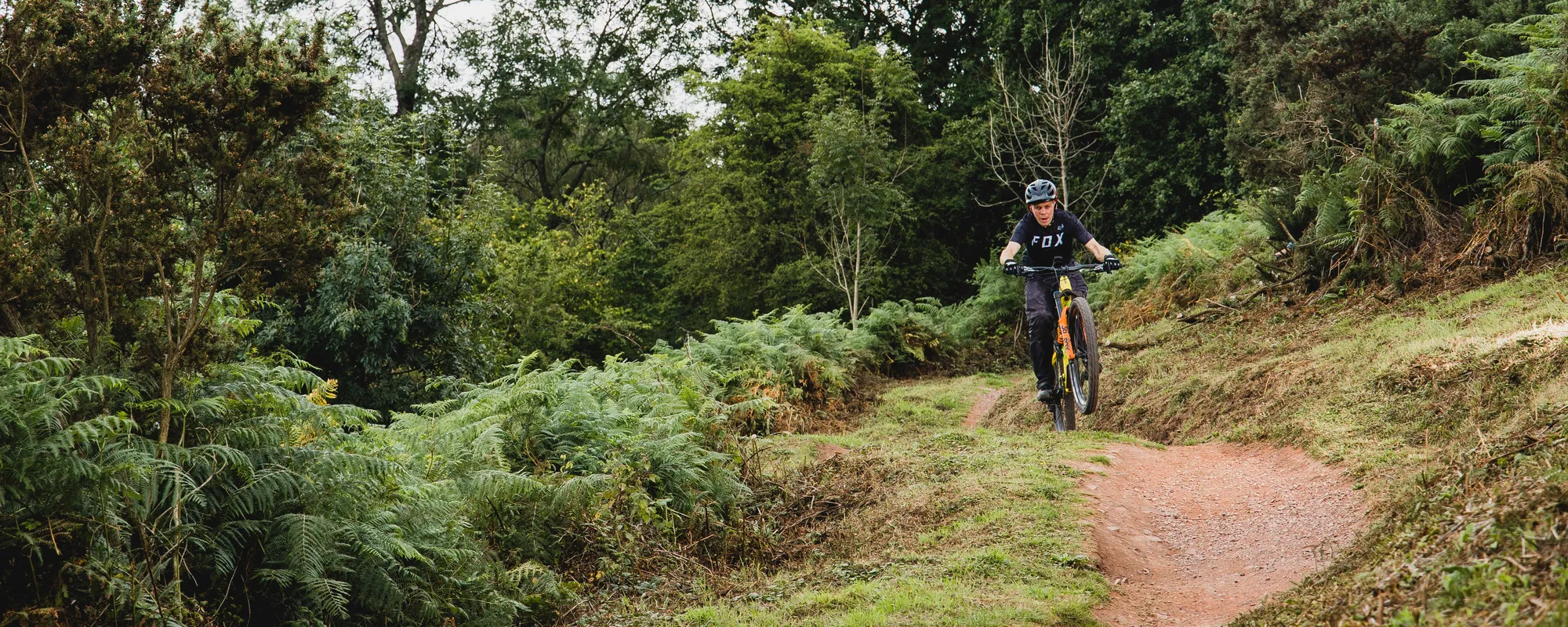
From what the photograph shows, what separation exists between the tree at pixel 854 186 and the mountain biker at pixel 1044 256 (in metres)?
10.9

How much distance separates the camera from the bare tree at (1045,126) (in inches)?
928

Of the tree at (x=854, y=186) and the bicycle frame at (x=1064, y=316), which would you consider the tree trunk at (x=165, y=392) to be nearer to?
the bicycle frame at (x=1064, y=316)

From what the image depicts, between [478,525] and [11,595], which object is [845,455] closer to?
[478,525]

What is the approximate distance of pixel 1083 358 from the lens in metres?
8.64

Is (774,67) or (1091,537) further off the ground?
(774,67)

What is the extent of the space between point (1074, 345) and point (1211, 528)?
286 cm

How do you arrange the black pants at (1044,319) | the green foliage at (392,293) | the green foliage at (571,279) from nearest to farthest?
the black pants at (1044,319) < the green foliage at (392,293) < the green foliage at (571,279)

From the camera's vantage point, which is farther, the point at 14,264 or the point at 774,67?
the point at 774,67

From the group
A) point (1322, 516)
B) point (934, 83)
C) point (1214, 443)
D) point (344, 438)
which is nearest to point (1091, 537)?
point (1322, 516)

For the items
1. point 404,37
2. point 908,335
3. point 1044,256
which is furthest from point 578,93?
→ point 1044,256

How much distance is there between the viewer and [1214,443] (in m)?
8.05

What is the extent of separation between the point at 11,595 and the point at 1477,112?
11.4 meters

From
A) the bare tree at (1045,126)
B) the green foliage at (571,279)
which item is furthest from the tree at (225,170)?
the bare tree at (1045,126)

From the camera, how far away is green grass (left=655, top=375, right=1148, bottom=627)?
468cm
